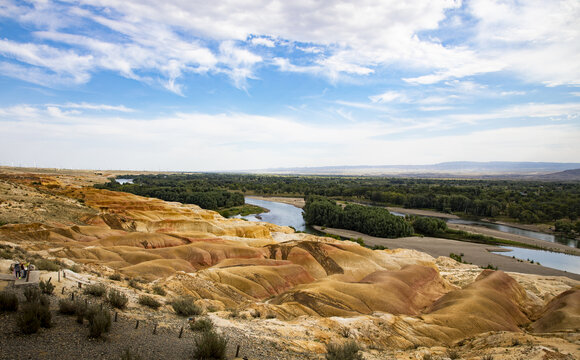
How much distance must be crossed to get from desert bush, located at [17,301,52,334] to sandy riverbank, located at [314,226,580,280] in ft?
195

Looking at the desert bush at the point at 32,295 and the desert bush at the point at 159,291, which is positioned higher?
the desert bush at the point at 32,295

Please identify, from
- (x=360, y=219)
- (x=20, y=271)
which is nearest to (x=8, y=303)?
(x=20, y=271)

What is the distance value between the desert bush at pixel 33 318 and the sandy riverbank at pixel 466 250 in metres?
59.3

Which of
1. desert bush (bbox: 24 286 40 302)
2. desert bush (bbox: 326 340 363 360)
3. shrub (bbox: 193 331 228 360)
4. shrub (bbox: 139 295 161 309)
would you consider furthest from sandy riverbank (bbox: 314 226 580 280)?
desert bush (bbox: 24 286 40 302)

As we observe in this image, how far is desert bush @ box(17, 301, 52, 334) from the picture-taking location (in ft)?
31.8

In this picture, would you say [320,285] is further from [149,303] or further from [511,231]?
[511,231]

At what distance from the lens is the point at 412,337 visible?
18.4 meters

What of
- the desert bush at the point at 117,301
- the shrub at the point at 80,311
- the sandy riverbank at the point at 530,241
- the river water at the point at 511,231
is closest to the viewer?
the shrub at the point at 80,311

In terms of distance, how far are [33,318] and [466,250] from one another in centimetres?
6857

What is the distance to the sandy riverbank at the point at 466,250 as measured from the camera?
4921cm

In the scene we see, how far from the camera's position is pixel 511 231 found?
8431cm

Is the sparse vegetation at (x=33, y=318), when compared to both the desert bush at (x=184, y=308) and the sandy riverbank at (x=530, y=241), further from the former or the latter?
the sandy riverbank at (x=530, y=241)

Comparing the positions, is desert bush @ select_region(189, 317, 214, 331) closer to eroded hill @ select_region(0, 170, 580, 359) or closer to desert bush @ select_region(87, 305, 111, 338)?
eroded hill @ select_region(0, 170, 580, 359)

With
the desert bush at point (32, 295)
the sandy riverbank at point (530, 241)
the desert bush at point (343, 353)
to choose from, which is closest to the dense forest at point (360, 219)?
the sandy riverbank at point (530, 241)
